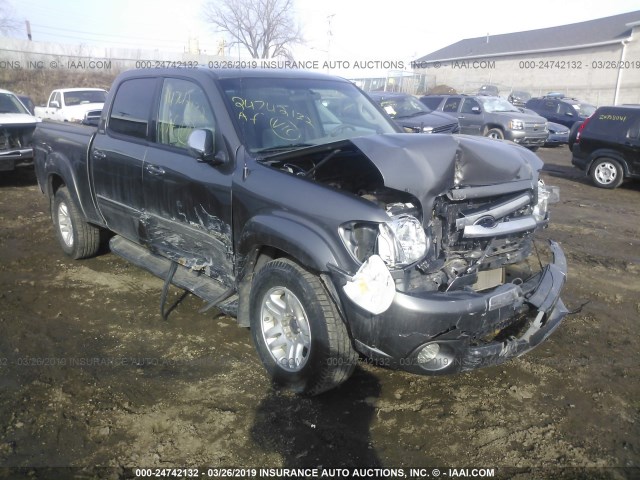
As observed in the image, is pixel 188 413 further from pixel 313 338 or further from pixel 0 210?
pixel 0 210

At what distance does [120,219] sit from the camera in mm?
4875

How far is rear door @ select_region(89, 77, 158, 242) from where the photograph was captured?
14.8 ft

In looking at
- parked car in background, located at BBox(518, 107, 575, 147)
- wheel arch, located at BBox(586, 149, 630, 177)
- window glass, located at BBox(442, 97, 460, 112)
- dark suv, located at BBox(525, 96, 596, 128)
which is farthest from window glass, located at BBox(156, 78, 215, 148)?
dark suv, located at BBox(525, 96, 596, 128)

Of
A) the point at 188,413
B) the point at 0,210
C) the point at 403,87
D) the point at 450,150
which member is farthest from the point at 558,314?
the point at 403,87

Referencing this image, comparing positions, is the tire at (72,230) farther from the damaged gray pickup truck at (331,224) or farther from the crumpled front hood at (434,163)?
the crumpled front hood at (434,163)

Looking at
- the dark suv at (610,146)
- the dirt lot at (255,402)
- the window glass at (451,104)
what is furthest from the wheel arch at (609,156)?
the window glass at (451,104)

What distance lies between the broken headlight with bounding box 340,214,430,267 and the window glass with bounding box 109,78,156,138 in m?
2.46

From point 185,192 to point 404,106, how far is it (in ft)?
38.1

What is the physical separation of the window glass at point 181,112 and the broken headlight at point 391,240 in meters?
1.48

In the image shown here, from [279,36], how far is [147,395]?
54.6m

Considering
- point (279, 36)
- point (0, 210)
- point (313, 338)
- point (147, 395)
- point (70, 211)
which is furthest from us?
point (279, 36)

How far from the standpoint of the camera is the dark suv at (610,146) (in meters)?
10.4

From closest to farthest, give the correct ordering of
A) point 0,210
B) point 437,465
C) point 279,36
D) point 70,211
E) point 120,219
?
1. point 437,465
2. point 120,219
3. point 70,211
4. point 0,210
5. point 279,36

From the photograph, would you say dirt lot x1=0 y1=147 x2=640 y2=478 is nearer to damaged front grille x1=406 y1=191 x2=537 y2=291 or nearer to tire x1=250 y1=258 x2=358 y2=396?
tire x1=250 y1=258 x2=358 y2=396
